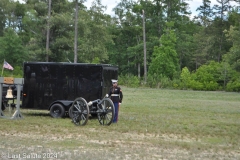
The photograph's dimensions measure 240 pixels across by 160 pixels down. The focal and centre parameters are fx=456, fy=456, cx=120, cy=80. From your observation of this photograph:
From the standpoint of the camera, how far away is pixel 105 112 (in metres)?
15.9

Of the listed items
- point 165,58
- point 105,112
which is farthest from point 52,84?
point 165,58

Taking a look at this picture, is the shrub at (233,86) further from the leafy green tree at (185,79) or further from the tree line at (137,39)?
the leafy green tree at (185,79)

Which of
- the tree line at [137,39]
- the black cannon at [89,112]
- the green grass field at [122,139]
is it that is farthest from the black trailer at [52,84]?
the tree line at [137,39]

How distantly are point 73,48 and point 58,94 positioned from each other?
33.3m

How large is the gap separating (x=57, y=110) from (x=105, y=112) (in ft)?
10.2

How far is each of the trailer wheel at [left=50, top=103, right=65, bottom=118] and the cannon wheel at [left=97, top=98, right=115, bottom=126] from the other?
249 cm

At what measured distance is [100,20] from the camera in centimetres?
6075

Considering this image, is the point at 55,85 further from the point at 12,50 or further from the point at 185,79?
the point at 12,50

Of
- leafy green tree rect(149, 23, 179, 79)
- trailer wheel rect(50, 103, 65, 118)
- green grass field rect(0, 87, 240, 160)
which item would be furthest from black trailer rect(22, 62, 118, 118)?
leafy green tree rect(149, 23, 179, 79)

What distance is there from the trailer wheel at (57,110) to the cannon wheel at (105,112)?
249cm

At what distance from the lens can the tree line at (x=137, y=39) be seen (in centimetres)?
5106

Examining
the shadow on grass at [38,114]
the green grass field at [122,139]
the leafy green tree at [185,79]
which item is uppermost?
the leafy green tree at [185,79]

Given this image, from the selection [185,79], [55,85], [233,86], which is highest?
[185,79]

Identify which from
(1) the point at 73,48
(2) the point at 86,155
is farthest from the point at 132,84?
(2) the point at 86,155
